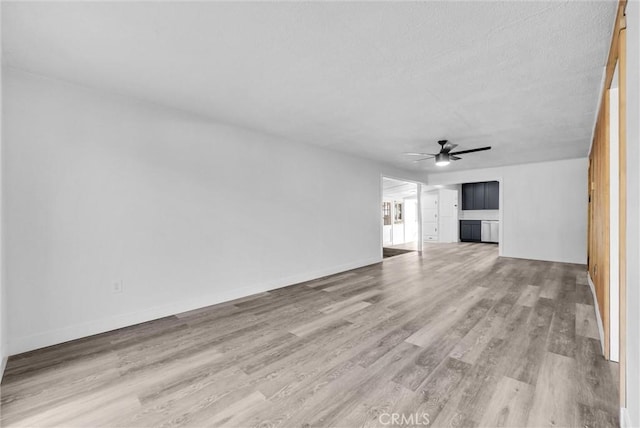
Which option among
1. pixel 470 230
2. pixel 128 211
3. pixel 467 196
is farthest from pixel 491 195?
pixel 128 211

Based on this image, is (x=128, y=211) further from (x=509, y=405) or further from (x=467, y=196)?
(x=467, y=196)

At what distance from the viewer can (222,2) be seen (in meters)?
1.64

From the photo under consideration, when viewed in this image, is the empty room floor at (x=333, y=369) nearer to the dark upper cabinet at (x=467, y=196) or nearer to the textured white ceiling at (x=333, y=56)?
Answer: the textured white ceiling at (x=333, y=56)

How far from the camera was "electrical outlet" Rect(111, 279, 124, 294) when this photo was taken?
112 inches

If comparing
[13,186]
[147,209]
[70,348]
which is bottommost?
[70,348]

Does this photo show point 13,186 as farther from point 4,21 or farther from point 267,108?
point 267,108

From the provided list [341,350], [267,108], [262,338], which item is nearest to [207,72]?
[267,108]

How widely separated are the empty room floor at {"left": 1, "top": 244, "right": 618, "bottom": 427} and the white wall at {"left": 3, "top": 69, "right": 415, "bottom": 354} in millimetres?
347

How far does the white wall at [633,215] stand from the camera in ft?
Result: 3.92

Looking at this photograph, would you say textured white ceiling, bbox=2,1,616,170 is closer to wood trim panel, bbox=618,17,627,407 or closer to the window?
wood trim panel, bbox=618,17,627,407

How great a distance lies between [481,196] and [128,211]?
34.3 feet

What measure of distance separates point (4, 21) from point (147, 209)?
69.2 inches

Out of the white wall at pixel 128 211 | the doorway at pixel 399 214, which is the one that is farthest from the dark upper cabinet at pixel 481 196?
the white wall at pixel 128 211

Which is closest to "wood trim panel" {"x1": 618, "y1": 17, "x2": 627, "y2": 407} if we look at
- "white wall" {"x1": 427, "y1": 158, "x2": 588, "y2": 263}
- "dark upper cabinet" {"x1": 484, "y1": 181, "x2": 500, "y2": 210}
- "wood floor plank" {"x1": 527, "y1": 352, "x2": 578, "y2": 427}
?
"wood floor plank" {"x1": 527, "y1": 352, "x2": 578, "y2": 427}
